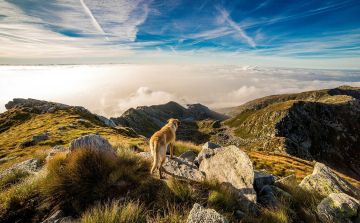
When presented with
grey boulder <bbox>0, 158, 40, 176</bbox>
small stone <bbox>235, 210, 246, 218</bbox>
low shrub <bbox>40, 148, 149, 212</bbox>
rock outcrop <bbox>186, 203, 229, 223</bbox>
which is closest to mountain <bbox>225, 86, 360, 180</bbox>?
small stone <bbox>235, 210, 246, 218</bbox>

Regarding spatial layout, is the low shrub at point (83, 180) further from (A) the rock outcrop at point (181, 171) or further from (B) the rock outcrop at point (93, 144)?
(A) the rock outcrop at point (181, 171)

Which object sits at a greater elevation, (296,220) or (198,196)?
(198,196)

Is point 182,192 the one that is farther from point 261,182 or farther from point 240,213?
point 261,182

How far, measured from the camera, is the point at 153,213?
4664 millimetres

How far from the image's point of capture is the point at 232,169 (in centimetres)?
754

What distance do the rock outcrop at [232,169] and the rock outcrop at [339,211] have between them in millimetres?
2305

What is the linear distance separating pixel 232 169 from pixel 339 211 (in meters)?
3.87

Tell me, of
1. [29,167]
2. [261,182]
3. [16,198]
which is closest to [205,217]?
[261,182]

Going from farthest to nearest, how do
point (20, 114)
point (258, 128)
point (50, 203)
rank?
point (258, 128), point (20, 114), point (50, 203)

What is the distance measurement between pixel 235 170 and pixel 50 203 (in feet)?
24.9

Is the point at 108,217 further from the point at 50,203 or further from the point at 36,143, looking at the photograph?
the point at 36,143

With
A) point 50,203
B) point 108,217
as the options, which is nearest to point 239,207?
point 108,217

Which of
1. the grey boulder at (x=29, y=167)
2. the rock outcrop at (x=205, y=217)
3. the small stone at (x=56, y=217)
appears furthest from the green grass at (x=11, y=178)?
the rock outcrop at (x=205, y=217)

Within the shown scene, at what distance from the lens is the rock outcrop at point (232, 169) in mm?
6648
